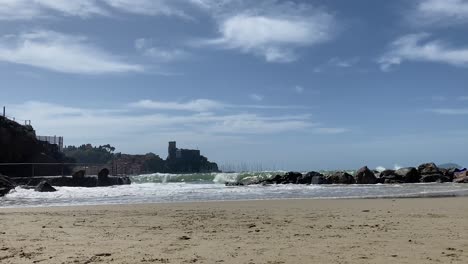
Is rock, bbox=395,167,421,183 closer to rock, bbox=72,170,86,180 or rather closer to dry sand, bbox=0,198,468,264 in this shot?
rock, bbox=72,170,86,180

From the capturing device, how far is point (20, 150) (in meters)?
53.1

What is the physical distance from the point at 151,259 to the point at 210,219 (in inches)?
192

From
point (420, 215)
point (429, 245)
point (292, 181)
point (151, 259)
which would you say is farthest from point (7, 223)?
point (292, 181)

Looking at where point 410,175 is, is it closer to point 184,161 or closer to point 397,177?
point 397,177

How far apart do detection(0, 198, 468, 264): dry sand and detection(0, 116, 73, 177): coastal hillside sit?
133 ft

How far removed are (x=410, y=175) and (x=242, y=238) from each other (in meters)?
34.5

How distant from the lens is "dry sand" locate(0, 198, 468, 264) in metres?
6.29

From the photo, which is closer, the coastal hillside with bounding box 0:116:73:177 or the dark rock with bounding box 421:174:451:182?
the dark rock with bounding box 421:174:451:182

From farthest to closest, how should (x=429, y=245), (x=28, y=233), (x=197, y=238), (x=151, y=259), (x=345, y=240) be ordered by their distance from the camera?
(x=28, y=233) < (x=197, y=238) < (x=345, y=240) < (x=429, y=245) < (x=151, y=259)

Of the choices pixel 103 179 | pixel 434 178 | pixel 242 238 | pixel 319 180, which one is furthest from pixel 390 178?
pixel 242 238

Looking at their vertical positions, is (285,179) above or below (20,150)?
below

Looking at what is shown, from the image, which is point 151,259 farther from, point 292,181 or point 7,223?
point 292,181

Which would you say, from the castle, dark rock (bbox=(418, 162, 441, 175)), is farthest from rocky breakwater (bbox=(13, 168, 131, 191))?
the castle

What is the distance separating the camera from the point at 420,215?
11.0 metres
